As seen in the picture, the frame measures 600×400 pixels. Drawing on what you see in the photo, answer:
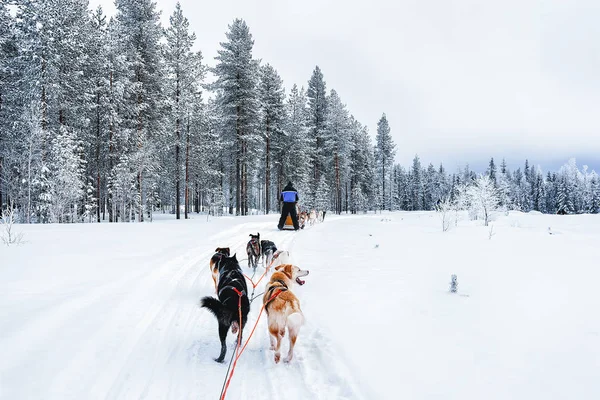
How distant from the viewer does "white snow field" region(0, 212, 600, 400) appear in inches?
110

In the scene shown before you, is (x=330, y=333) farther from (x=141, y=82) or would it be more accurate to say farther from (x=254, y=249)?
(x=141, y=82)

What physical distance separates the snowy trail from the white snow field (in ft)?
0.06

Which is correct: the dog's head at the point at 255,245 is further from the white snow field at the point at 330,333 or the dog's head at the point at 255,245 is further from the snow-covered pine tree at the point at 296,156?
the snow-covered pine tree at the point at 296,156

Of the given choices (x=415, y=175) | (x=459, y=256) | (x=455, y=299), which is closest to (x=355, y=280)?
(x=455, y=299)

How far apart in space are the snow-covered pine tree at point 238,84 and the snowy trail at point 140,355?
22111mm

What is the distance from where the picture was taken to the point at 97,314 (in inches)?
171

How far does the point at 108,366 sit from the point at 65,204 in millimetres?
18562

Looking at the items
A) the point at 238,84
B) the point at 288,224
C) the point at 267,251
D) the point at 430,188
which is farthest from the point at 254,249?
the point at 430,188

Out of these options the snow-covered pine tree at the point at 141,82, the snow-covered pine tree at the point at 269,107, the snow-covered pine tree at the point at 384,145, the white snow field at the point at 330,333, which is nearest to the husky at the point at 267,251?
the white snow field at the point at 330,333

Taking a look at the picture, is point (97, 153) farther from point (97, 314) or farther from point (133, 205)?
point (97, 314)

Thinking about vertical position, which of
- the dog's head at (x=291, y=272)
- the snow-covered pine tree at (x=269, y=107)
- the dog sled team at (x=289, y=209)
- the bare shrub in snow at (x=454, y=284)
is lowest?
the bare shrub in snow at (x=454, y=284)

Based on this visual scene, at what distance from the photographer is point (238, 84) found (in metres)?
25.5

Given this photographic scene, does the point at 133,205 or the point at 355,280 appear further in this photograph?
the point at 133,205

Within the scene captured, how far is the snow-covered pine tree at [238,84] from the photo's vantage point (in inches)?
1010
